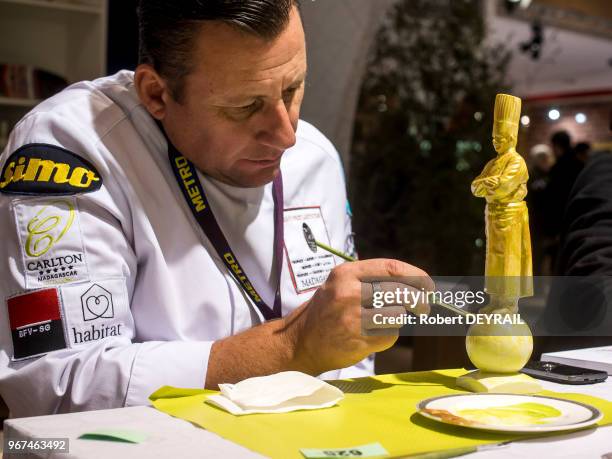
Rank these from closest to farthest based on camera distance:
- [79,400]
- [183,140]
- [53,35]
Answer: [79,400], [183,140], [53,35]

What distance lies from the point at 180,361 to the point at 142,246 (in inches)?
10.0

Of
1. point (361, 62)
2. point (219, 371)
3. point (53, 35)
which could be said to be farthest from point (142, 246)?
point (53, 35)

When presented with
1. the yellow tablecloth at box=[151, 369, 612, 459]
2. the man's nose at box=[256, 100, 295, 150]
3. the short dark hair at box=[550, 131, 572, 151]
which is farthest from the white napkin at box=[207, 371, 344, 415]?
the short dark hair at box=[550, 131, 572, 151]

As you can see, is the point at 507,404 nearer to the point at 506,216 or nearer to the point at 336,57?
the point at 506,216

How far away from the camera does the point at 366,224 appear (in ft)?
17.0

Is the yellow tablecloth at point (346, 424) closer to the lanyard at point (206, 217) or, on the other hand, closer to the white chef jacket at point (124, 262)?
the white chef jacket at point (124, 262)

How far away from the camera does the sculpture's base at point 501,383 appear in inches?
38.8

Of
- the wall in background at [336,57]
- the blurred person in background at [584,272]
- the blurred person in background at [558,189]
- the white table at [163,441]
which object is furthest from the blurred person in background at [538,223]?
the white table at [163,441]

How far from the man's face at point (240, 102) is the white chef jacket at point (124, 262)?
0.06 metres

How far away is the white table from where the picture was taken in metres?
0.71

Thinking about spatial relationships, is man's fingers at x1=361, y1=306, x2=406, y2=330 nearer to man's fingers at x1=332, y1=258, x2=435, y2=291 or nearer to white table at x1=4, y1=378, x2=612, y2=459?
man's fingers at x1=332, y1=258, x2=435, y2=291

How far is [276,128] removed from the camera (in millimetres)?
1305

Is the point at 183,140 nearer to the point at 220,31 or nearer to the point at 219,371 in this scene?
the point at 220,31

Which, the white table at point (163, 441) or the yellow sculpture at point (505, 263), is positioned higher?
the yellow sculpture at point (505, 263)
